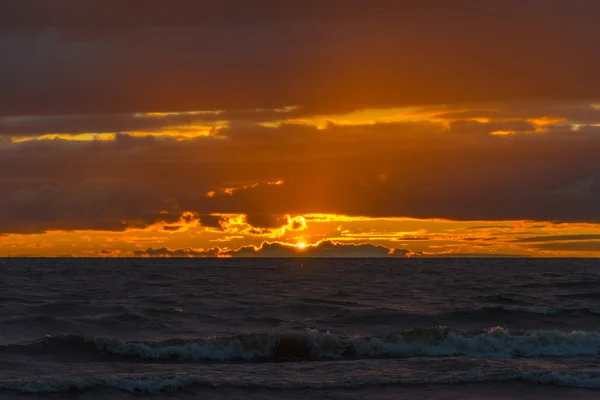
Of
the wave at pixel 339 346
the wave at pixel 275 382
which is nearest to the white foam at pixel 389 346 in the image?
the wave at pixel 339 346

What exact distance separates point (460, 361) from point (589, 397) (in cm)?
692

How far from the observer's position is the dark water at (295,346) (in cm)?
2431

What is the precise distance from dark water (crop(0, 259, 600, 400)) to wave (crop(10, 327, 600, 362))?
7 cm

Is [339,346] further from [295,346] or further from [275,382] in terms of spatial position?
[275,382]

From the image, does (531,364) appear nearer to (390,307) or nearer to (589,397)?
(589,397)

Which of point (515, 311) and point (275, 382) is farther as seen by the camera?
point (515, 311)

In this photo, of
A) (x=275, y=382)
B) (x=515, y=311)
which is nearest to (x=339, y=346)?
(x=275, y=382)

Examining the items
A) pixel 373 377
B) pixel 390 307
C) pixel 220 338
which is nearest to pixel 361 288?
pixel 390 307

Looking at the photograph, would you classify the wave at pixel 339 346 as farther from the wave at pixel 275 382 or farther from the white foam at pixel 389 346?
the wave at pixel 275 382

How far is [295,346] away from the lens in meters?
32.6

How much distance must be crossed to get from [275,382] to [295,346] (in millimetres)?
7251

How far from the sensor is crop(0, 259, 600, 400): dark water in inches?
957

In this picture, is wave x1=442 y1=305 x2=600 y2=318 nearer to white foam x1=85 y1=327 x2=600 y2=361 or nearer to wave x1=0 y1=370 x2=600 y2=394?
white foam x1=85 y1=327 x2=600 y2=361

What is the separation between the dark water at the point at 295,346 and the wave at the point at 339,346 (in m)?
0.07
